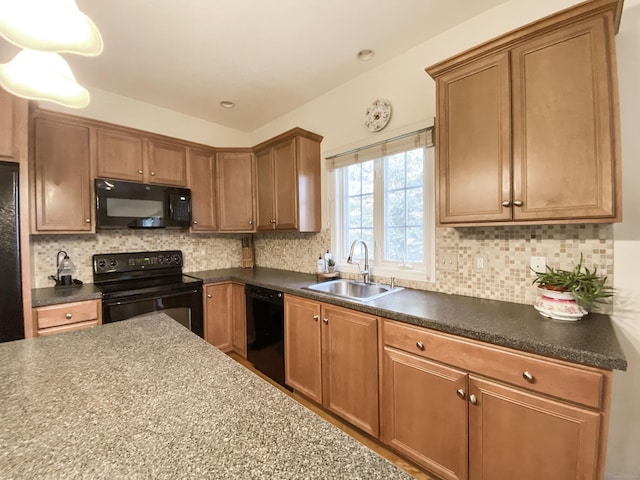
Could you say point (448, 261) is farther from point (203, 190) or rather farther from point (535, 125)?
point (203, 190)

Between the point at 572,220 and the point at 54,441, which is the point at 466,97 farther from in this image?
the point at 54,441

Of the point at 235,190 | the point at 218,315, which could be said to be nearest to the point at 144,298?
the point at 218,315

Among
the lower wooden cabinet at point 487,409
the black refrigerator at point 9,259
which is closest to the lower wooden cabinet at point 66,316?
the black refrigerator at point 9,259

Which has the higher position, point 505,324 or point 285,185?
point 285,185

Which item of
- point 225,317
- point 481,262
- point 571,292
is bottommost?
point 225,317

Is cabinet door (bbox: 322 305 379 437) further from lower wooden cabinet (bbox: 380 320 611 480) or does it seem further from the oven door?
the oven door

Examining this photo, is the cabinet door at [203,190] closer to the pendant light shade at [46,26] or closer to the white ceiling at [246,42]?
the white ceiling at [246,42]

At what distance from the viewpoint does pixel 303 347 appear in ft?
6.85

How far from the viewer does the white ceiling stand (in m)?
1.70

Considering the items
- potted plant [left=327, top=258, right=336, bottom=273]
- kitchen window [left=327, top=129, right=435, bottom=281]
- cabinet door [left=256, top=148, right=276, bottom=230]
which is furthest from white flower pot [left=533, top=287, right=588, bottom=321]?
cabinet door [left=256, top=148, right=276, bottom=230]

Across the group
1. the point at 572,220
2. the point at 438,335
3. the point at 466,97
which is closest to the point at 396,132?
the point at 466,97

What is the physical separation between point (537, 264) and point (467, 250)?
371 mm

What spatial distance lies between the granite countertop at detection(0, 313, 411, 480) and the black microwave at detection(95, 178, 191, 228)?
1.72 m

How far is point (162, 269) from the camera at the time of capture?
2.96 metres
